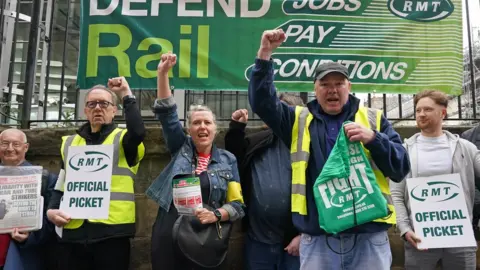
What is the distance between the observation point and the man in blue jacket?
3.00m

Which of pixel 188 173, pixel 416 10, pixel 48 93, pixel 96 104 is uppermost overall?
pixel 416 10

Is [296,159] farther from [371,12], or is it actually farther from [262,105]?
[371,12]

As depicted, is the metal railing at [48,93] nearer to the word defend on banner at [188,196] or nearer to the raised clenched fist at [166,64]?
the raised clenched fist at [166,64]

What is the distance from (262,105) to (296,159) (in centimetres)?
35

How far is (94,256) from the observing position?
9.31 feet

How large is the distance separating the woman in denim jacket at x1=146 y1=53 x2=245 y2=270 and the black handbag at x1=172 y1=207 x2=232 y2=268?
0.22ft

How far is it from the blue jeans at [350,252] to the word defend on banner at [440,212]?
2.38 ft

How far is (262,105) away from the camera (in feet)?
8.07

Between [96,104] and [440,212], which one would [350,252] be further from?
[96,104]

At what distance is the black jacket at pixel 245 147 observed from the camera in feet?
10.0

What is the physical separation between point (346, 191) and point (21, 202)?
2173 millimetres

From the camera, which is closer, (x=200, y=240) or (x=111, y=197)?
(x=200, y=240)

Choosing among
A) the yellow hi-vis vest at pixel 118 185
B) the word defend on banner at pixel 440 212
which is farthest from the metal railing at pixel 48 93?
the word defend on banner at pixel 440 212

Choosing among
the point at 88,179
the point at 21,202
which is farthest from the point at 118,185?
the point at 21,202
